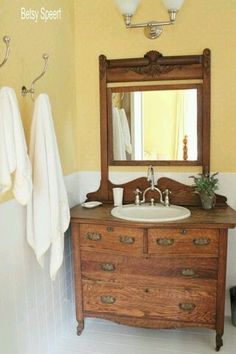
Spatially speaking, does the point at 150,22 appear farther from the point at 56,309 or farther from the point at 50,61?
the point at 56,309

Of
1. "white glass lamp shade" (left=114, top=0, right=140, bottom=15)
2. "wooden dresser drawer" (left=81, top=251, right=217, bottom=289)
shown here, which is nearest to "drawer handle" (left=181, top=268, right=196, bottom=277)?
"wooden dresser drawer" (left=81, top=251, right=217, bottom=289)

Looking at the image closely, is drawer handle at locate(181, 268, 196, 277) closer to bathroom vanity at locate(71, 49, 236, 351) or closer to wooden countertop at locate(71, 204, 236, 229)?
bathroom vanity at locate(71, 49, 236, 351)

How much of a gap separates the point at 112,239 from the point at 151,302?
16.9 inches

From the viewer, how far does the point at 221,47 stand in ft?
6.94

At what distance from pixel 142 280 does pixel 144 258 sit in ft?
0.44

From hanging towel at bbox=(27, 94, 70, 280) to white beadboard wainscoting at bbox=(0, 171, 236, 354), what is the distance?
0.08m

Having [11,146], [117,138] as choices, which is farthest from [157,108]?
[11,146]

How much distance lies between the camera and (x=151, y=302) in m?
1.95

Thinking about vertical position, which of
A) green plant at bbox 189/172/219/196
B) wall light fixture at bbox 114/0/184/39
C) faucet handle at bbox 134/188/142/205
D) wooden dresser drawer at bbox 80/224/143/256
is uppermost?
wall light fixture at bbox 114/0/184/39

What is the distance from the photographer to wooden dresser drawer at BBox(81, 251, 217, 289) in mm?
1876

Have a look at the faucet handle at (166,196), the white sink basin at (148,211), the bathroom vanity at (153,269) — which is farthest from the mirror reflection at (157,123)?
the bathroom vanity at (153,269)

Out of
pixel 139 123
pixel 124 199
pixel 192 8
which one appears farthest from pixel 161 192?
pixel 192 8

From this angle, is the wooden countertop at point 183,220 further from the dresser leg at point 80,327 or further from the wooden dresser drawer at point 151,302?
the dresser leg at point 80,327

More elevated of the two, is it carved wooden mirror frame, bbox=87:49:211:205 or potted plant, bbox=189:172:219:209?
carved wooden mirror frame, bbox=87:49:211:205
